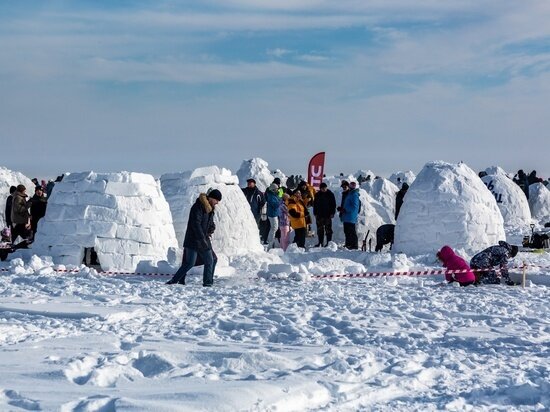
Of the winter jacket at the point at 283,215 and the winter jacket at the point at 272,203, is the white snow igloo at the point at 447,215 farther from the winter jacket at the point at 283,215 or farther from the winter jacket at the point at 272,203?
the winter jacket at the point at 272,203

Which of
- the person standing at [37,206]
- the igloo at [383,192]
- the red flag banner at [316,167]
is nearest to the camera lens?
the person standing at [37,206]

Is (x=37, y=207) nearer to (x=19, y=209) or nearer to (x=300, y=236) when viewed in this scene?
(x=19, y=209)

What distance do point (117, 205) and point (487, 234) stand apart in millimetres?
6424

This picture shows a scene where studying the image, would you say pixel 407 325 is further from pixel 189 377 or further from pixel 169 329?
pixel 189 377

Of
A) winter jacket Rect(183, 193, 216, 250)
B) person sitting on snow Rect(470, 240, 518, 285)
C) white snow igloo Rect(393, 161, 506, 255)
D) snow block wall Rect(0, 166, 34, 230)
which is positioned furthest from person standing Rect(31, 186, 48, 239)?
person sitting on snow Rect(470, 240, 518, 285)

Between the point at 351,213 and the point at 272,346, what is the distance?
8947 millimetres

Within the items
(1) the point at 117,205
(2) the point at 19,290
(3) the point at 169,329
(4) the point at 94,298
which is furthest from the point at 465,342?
(1) the point at 117,205

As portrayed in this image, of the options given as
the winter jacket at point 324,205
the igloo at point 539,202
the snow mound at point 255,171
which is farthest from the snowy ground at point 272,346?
the snow mound at point 255,171

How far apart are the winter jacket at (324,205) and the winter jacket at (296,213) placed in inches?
19.6

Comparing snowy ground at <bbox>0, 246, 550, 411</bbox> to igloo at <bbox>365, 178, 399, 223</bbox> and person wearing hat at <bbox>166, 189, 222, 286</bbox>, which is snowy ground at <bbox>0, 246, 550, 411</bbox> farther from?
igloo at <bbox>365, 178, 399, 223</bbox>

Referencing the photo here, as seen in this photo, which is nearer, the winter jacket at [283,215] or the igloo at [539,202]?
the winter jacket at [283,215]

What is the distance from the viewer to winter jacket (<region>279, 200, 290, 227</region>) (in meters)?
14.9

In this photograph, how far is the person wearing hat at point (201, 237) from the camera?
9602mm

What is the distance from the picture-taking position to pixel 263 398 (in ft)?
14.1
